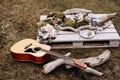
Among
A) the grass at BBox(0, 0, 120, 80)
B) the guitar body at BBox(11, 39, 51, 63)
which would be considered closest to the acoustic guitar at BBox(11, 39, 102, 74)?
the guitar body at BBox(11, 39, 51, 63)

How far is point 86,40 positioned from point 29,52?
3.50 ft

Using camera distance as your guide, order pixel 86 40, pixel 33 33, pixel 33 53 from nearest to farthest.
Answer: pixel 33 53
pixel 86 40
pixel 33 33

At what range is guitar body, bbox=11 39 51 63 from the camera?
4625 millimetres

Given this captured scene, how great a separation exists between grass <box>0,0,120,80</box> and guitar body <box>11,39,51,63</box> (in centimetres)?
13

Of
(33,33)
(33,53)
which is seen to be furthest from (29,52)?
(33,33)

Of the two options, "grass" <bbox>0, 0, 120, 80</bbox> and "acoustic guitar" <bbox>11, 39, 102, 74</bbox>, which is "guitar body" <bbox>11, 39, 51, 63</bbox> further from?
"grass" <bbox>0, 0, 120, 80</bbox>

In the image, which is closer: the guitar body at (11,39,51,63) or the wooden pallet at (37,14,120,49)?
the guitar body at (11,39,51,63)

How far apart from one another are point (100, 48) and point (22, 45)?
4.79 ft

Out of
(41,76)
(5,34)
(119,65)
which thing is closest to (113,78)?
(119,65)

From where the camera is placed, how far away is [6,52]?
16.8 ft

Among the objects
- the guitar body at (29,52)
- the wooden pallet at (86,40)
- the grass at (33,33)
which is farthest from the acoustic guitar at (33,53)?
the wooden pallet at (86,40)

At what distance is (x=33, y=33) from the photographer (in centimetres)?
559

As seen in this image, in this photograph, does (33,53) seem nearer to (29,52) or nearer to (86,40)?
(29,52)

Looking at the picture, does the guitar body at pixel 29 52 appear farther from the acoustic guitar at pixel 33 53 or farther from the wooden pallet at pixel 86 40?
the wooden pallet at pixel 86 40
